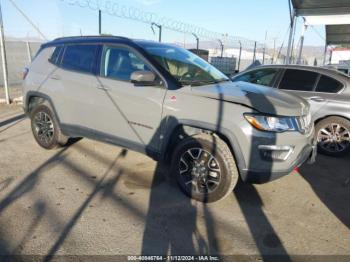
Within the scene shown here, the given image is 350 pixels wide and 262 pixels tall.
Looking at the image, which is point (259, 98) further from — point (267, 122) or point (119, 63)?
point (119, 63)

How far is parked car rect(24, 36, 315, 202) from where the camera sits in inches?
131

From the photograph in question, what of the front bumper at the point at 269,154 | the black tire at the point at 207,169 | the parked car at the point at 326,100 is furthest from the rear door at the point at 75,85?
the parked car at the point at 326,100

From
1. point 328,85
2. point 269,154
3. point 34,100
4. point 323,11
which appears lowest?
point 269,154

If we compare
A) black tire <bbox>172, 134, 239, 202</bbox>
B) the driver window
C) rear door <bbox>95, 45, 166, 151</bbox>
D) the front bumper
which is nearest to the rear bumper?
the front bumper

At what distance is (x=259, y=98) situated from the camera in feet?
11.5

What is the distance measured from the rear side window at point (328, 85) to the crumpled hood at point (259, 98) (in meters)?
1.87

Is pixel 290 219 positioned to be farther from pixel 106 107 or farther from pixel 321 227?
pixel 106 107

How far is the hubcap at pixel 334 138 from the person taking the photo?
5434mm

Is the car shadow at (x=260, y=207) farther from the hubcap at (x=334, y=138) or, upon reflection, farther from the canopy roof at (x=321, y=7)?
the canopy roof at (x=321, y=7)

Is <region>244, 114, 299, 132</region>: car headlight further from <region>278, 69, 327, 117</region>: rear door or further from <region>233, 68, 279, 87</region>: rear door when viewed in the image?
<region>233, 68, 279, 87</region>: rear door

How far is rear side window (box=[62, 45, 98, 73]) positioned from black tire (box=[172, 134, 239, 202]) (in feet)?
6.11

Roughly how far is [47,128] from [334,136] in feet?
16.2

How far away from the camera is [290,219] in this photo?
11.1 ft

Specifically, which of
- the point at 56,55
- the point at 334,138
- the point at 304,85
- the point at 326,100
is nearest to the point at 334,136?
the point at 334,138
